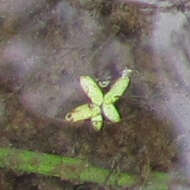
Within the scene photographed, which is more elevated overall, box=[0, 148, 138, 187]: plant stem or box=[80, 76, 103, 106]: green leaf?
box=[80, 76, 103, 106]: green leaf

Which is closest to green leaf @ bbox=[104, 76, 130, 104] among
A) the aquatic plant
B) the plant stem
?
the aquatic plant

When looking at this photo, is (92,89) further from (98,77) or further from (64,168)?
(64,168)

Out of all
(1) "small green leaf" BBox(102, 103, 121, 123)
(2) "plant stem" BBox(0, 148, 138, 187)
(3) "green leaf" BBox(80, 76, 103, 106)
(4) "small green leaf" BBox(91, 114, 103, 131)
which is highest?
(3) "green leaf" BBox(80, 76, 103, 106)

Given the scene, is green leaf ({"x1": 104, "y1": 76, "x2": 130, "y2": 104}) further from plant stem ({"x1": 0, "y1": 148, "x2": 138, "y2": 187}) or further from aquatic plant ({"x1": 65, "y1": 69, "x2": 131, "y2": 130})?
plant stem ({"x1": 0, "y1": 148, "x2": 138, "y2": 187})

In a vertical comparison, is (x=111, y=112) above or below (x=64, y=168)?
above

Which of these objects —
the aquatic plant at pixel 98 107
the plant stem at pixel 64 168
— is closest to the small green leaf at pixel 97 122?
the aquatic plant at pixel 98 107

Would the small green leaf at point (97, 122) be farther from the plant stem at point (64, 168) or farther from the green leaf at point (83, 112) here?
the plant stem at point (64, 168)

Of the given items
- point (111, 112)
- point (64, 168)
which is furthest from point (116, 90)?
point (64, 168)
